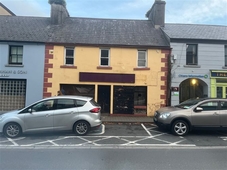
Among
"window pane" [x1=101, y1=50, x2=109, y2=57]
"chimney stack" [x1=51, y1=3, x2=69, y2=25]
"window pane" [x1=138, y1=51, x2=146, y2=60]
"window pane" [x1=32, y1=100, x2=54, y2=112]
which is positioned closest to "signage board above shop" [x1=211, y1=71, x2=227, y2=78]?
"window pane" [x1=138, y1=51, x2=146, y2=60]

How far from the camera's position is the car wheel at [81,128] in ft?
26.3

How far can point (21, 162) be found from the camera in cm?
511

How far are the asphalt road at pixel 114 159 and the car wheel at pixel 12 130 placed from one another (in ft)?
4.83

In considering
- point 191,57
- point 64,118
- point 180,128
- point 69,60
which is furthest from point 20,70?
point 191,57

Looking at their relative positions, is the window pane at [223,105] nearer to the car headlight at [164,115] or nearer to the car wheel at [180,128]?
the car wheel at [180,128]

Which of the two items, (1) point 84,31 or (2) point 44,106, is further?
(1) point 84,31

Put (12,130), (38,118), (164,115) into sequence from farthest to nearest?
(164,115) < (38,118) < (12,130)

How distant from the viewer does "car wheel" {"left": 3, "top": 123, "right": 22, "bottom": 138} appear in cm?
760

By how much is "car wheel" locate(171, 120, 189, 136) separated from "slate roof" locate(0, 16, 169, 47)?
6.92 meters

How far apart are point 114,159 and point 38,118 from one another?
386 centimetres

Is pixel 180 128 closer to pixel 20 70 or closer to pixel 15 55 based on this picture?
pixel 20 70

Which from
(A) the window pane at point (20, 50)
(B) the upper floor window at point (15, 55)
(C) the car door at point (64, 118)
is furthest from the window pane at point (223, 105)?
(A) the window pane at point (20, 50)

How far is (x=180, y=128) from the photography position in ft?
27.2

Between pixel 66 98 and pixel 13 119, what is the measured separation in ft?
6.94
